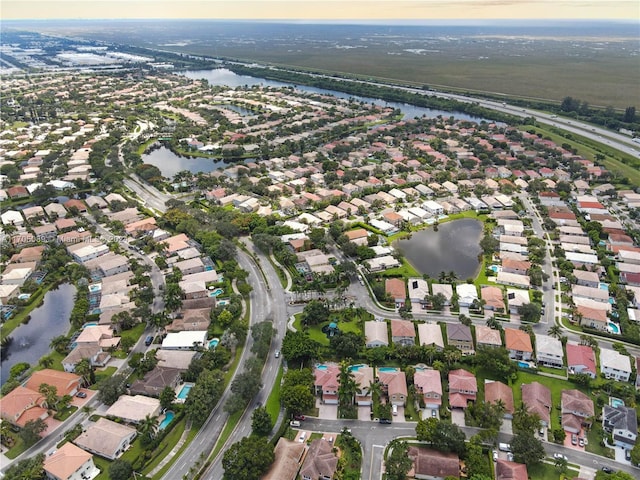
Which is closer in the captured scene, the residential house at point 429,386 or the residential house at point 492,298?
the residential house at point 429,386

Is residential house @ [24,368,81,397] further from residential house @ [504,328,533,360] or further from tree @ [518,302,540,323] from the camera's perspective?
Result: tree @ [518,302,540,323]

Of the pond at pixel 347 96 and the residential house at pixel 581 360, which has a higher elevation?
the pond at pixel 347 96

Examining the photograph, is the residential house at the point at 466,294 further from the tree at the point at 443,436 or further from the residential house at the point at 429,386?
the tree at the point at 443,436

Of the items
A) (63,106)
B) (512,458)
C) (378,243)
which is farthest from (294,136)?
(512,458)

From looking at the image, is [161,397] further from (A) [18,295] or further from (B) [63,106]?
(B) [63,106]

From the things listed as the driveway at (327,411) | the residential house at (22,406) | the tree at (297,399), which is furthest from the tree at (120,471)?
the driveway at (327,411)

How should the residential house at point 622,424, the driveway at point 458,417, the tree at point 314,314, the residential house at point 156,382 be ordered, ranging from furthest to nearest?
the tree at point 314,314
the residential house at point 156,382
the driveway at point 458,417
the residential house at point 622,424

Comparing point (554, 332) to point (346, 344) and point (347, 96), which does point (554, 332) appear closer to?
point (346, 344)

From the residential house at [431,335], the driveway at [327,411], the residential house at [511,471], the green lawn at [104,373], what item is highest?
the residential house at [431,335]
